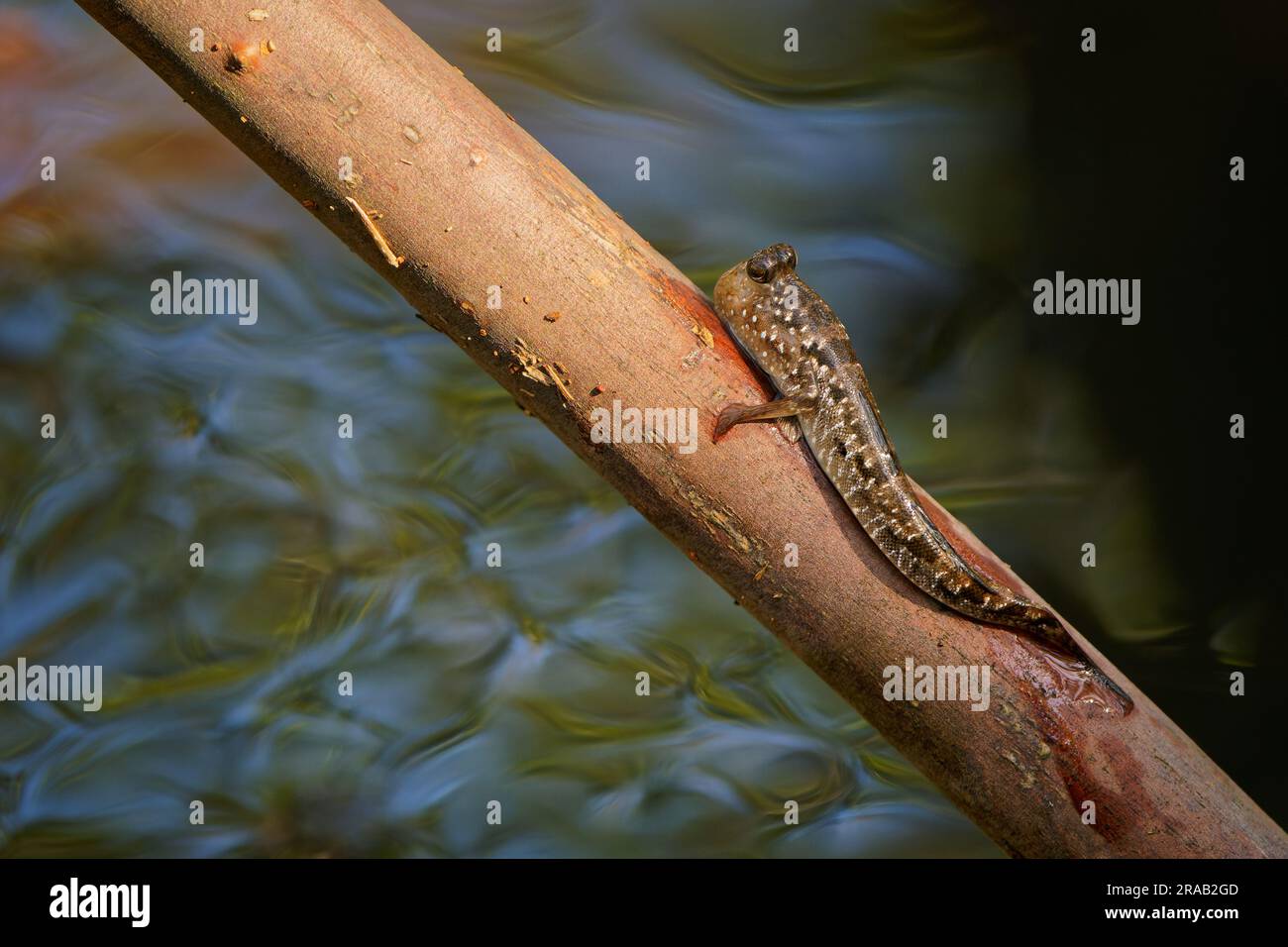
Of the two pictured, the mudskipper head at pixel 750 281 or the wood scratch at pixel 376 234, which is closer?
the wood scratch at pixel 376 234

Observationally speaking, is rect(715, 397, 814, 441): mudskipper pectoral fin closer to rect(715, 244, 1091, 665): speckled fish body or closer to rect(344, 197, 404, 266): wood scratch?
rect(715, 244, 1091, 665): speckled fish body

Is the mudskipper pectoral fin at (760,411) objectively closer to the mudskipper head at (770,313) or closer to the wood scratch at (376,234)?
the mudskipper head at (770,313)

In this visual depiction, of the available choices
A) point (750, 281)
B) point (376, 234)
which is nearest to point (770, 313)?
point (750, 281)

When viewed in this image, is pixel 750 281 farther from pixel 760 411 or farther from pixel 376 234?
pixel 376 234

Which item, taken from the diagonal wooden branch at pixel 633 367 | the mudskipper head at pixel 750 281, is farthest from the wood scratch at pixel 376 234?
the mudskipper head at pixel 750 281

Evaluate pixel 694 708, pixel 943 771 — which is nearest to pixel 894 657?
pixel 943 771

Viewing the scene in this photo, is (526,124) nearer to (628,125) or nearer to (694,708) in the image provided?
(628,125)

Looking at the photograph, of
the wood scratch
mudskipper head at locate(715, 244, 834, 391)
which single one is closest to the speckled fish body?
mudskipper head at locate(715, 244, 834, 391)
